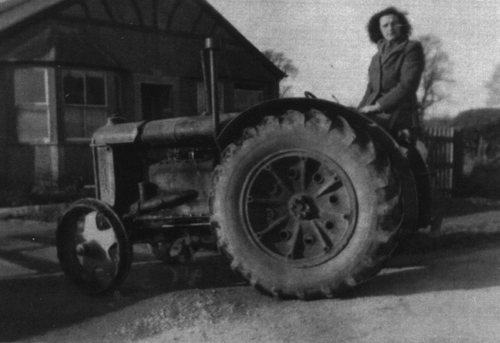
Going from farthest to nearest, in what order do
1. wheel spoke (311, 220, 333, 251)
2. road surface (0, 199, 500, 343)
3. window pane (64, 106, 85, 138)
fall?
window pane (64, 106, 85, 138) < wheel spoke (311, 220, 333, 251) < road surface (0, 199, 500, 343)

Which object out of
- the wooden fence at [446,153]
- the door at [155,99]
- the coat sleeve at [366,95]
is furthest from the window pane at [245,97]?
the coat sleeve at [366,95]

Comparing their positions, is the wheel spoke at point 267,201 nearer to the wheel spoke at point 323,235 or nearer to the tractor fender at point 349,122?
the wheel spoke at point 323,235

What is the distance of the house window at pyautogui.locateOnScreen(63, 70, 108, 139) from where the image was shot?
459 inches

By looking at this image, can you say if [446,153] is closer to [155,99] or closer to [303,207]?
[155,99]

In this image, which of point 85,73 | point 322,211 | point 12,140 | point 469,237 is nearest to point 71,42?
point 85,73

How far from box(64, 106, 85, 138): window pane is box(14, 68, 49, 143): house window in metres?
0.38

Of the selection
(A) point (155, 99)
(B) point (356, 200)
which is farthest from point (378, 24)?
(A) point (155, 99)

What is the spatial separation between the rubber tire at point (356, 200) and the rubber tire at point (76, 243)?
755 millimetres

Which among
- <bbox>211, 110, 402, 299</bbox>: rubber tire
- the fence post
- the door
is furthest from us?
the door

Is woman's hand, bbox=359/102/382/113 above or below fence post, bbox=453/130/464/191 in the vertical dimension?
above

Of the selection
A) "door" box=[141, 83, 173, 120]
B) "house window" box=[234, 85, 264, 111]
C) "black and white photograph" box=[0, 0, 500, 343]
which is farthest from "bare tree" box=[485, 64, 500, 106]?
"house window" box=[234, 85, 264, 111]

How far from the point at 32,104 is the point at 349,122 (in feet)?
30.8

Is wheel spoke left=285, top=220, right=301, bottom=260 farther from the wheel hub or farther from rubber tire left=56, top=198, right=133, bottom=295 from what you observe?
rubber tire left=56, top=198, right=133, bottom=295

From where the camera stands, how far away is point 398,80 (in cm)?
402
